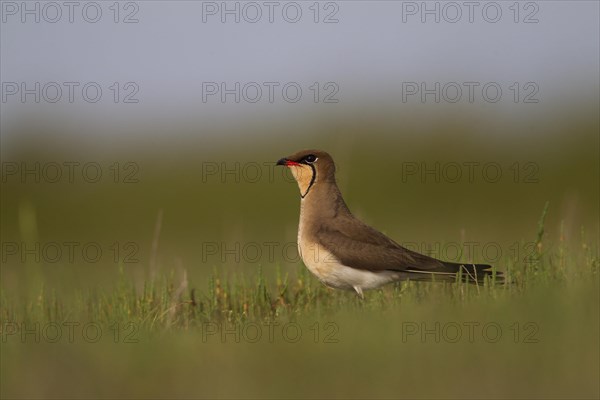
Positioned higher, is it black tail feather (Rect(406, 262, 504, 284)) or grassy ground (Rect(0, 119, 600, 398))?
black tail feather (Rect(406, 262, 504, 284))

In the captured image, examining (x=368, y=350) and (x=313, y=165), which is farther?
(x=313, y=165)

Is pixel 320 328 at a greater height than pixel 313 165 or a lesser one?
lesser

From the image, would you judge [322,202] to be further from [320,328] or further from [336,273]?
[320,328]

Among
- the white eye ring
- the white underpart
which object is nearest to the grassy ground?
the white underpart

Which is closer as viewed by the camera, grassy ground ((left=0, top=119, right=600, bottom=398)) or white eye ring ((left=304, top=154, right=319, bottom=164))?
grassy ground ((left=0, top=119, right=600, bottom=398))

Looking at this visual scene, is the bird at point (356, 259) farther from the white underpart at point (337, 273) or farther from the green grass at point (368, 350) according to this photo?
the green grass at point (368, 350)

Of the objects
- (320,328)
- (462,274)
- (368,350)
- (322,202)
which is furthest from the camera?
(322,202)

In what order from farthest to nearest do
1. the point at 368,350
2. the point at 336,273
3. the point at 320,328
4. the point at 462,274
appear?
the point at 336,273
the point at 462,274
the point at 320,328
the point at 368,350

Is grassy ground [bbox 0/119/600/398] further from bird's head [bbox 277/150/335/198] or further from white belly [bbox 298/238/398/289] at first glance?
bird's head [bbox 277/150/335/198]

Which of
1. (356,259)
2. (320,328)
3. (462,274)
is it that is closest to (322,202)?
(356,259)

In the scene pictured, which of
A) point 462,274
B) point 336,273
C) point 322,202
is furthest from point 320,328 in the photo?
point 322,202

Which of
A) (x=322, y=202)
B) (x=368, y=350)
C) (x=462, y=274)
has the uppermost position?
(x=322, y=202)

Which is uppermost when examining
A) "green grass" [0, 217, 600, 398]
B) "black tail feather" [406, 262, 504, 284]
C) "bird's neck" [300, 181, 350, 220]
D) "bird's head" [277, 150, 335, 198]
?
"bird's head" [277, 150, 335, 198]

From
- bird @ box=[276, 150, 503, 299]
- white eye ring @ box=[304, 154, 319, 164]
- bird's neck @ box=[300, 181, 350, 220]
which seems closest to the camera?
bird @ box=[276, 150, 503, 299]
